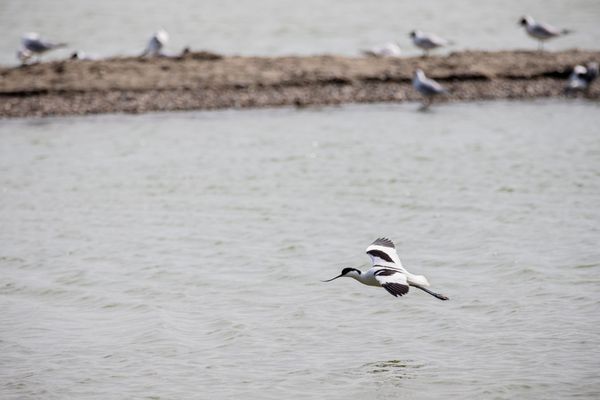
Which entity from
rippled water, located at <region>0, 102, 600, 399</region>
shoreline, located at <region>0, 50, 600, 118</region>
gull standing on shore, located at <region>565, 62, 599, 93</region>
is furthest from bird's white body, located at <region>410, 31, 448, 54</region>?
gull standing on shore, located at <region>565, 62, 599, 93</region>

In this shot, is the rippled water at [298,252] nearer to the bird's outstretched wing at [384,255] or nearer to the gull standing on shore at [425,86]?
the gull standing on shore at [425,86]

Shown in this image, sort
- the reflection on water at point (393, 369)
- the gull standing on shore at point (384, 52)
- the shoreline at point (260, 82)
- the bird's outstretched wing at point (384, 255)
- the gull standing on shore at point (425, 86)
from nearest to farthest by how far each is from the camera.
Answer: the reflection on water at point (393, 369), the bird's outstretched wing at point (384, 255), the gull standing on shore at point (425, 86), the shoreline at point (260, 82), the gull standing on shore at point (384, 52)

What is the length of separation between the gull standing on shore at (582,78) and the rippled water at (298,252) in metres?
0.54

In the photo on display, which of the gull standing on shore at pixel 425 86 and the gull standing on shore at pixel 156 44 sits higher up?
the gull standing on shore at pixel 156 44

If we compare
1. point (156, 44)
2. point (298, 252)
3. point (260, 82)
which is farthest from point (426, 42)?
point (298, 252)

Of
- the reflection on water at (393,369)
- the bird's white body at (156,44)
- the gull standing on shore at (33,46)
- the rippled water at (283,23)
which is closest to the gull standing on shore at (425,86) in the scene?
the rippled water at (283,23)

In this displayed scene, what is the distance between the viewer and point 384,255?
32.5ft

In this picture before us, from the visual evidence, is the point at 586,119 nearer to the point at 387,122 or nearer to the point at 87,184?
the point at 387,122

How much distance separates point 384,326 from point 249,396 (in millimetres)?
2178

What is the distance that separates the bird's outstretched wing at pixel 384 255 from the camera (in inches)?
382

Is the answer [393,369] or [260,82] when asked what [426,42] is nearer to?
[260,82]

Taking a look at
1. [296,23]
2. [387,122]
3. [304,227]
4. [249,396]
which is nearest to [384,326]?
[249,396]

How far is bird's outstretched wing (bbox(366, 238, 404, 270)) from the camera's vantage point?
9.71 m

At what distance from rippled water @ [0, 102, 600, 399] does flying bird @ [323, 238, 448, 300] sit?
67cm
